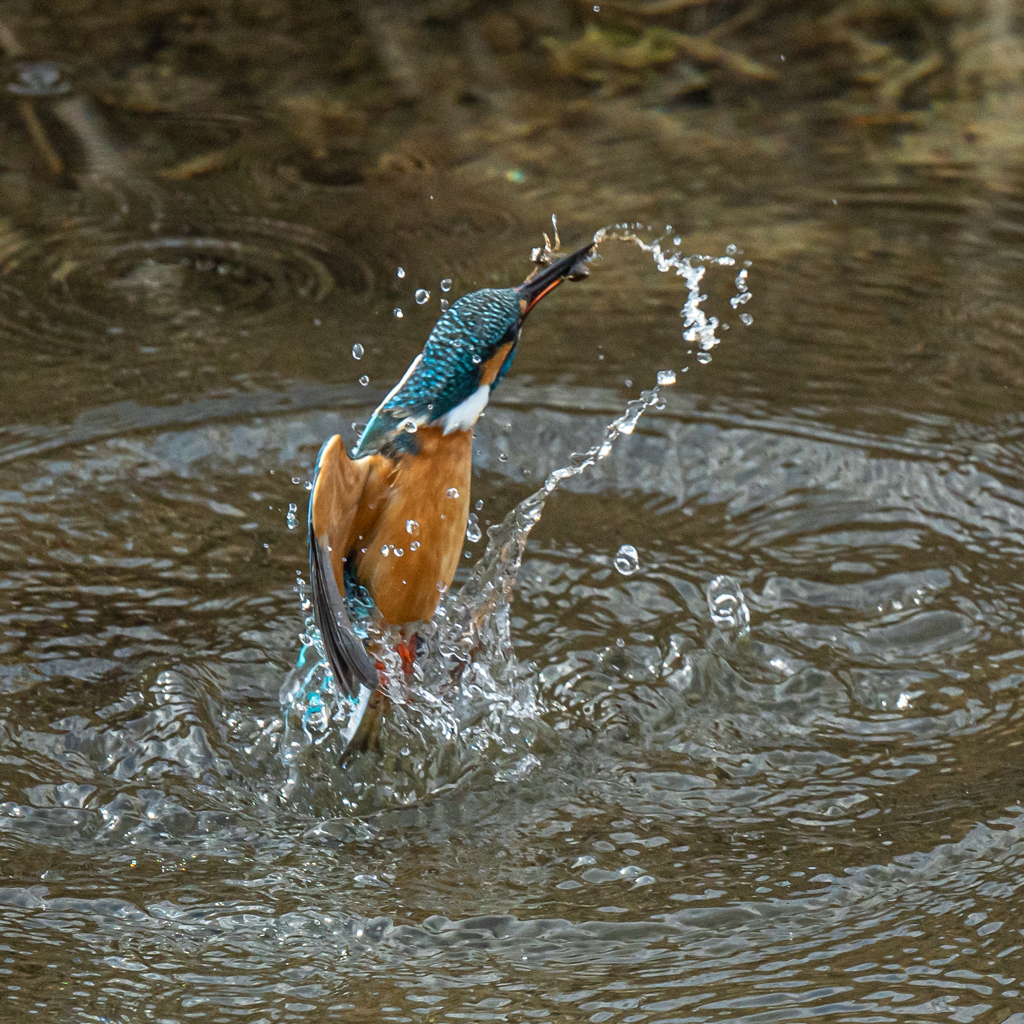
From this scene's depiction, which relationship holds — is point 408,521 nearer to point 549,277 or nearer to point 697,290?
point 549,277

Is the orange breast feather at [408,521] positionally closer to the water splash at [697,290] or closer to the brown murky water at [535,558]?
the brown murky water at [535,558]

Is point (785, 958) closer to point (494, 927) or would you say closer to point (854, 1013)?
point (854, 1013)

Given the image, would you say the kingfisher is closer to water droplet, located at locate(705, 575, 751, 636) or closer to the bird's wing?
the bird's wing

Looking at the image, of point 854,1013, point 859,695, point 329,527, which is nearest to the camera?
point 854,1013

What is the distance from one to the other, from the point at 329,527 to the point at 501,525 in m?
0.81

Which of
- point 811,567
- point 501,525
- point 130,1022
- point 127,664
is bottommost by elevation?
point 811,567

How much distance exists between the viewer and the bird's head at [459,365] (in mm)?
3146

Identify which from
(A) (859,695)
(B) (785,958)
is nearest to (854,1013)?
(B) (785,958)

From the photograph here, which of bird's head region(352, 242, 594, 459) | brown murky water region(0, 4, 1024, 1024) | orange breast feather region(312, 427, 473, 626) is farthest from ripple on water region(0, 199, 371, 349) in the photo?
orange breast feather region(312, 427, 473, 626)

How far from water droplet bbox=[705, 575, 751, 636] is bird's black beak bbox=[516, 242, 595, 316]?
0.83m

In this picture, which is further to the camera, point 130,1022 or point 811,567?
point 811,567

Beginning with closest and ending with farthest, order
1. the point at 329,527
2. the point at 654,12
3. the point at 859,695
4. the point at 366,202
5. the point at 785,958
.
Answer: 1. the point at 785,958
2. the point at 329,527
3. the point at 859,695
4. the point at 366,202
5. the point at 654,12

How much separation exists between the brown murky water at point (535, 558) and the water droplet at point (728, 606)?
0.02 meters

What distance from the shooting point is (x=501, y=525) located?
3.53 metres
